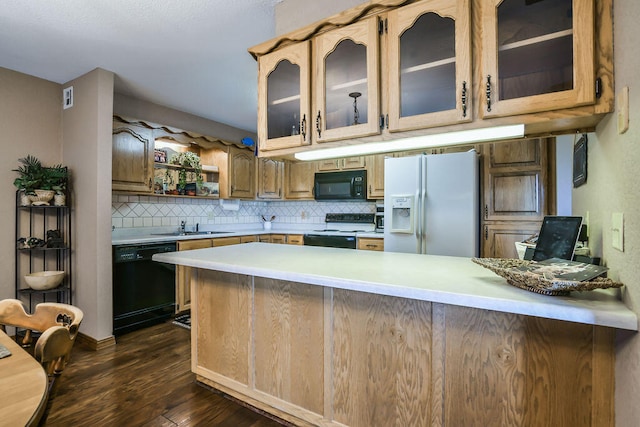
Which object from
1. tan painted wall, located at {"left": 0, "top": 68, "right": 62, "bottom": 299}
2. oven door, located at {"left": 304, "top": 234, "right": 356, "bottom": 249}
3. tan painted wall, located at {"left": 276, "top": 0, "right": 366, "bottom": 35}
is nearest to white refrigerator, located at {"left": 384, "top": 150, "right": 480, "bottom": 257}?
oven door, located at {"left": 304, "top": 234, "right": 356, "bottom": 249}

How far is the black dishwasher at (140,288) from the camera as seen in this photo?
3045mm

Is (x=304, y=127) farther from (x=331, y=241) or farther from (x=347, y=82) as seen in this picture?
(x=331, y=241)

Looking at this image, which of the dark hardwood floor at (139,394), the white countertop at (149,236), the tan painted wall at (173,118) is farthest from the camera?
the tan painted wall at (173,118)

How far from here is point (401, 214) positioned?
345 cm

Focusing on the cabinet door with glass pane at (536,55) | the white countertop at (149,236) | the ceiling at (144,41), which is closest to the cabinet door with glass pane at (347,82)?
the cabinet door with glass pane at (536,55)

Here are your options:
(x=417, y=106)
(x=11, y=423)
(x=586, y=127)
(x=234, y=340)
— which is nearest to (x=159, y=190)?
(x=234, y=340)

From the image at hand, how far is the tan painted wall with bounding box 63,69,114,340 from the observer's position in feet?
9.26

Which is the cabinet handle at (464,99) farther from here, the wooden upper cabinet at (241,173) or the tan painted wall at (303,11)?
the wooden upper cabinet at (241,173)

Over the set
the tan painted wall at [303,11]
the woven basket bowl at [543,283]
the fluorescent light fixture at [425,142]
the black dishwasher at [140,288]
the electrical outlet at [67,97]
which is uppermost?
the tan painted wall at [303,11]

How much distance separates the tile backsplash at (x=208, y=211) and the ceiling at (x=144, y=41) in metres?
1.30

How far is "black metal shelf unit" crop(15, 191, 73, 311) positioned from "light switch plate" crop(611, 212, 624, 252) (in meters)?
3.76

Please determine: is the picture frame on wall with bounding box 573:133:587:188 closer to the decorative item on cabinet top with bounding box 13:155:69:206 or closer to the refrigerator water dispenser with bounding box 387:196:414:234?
the refrigerator water dispenser with bounding box 387:196:414:234

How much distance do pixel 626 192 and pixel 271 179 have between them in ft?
14.7

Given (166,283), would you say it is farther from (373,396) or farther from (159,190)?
(373,396)
